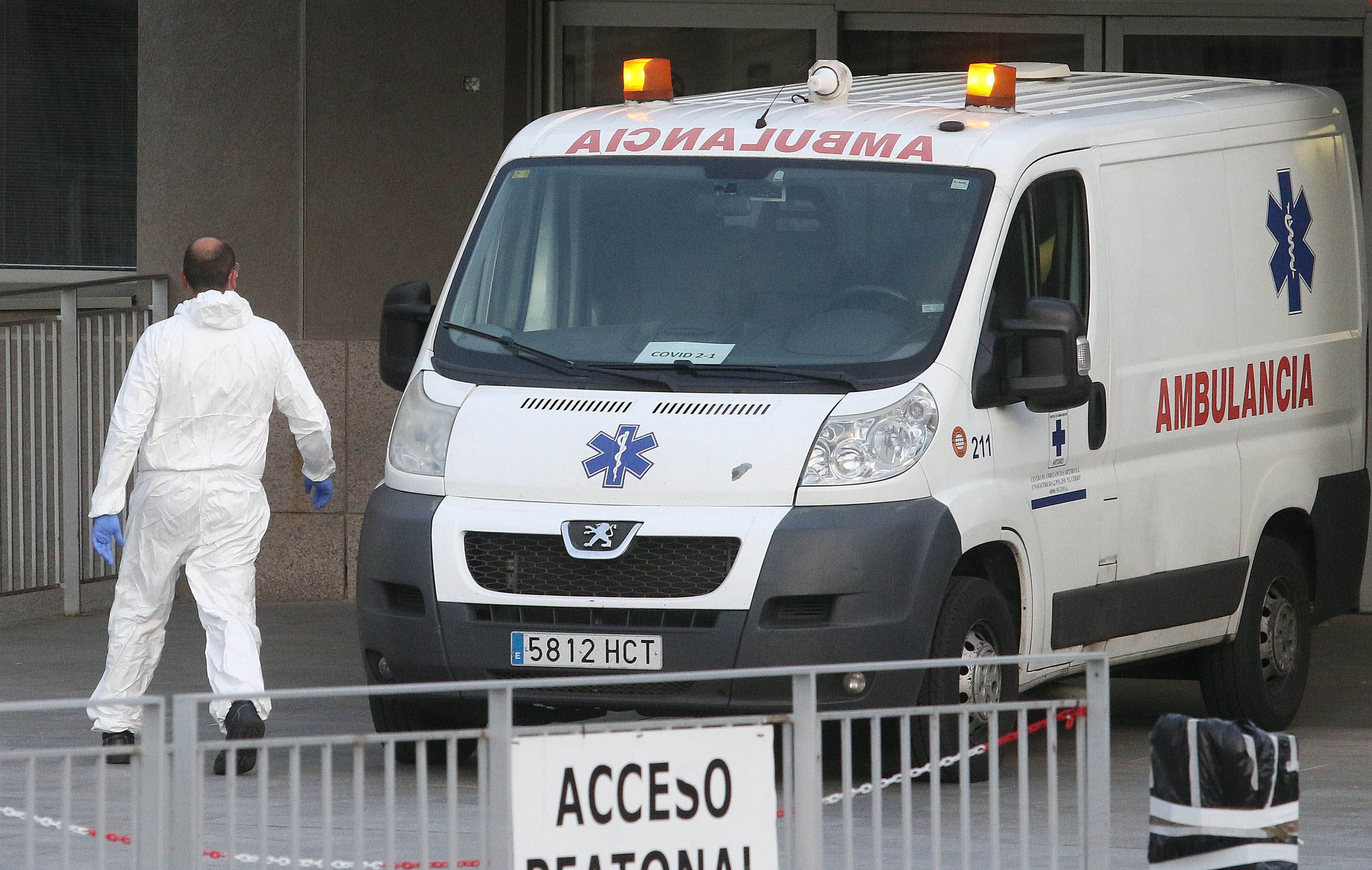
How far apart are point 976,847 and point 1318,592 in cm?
423

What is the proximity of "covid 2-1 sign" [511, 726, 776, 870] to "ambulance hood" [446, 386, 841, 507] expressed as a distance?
8.08 feet

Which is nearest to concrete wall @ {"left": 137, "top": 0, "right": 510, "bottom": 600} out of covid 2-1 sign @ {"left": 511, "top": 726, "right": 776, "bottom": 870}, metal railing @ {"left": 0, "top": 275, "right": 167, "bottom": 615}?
metal railing @ {"left": 0, "top": 275, "right": 167, "bottom": 615}

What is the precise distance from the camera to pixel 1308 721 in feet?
30.0

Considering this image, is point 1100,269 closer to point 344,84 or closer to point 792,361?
point 792,361

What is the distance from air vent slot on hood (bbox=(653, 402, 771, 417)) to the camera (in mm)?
6973

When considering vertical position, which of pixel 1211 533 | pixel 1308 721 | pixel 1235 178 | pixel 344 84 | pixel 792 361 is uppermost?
pixel 344 84

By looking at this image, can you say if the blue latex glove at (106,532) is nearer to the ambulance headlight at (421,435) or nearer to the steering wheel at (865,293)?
the ambulance headlight at (421,435)

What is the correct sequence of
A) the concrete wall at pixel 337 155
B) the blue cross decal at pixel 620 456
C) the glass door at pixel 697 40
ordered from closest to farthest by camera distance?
the blue cross decal at pixel 620 456 < the concrete wall at pixel 337 155 < the glass door at pixel 697 40

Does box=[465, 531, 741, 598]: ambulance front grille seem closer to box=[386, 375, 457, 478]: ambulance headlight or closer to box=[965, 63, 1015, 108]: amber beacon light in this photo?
box=[386, 375, 457, 478]: ambulance headlight

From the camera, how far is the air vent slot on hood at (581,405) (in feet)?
23.2

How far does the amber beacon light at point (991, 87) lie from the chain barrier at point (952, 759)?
9.89 feet

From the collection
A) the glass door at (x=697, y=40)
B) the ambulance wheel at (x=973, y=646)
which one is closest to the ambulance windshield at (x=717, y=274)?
the ambulance wheel at (x=973, y=646)

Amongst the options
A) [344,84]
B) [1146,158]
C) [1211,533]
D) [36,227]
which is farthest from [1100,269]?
[36,227]

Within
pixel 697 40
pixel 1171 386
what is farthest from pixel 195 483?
pixel 697 40
